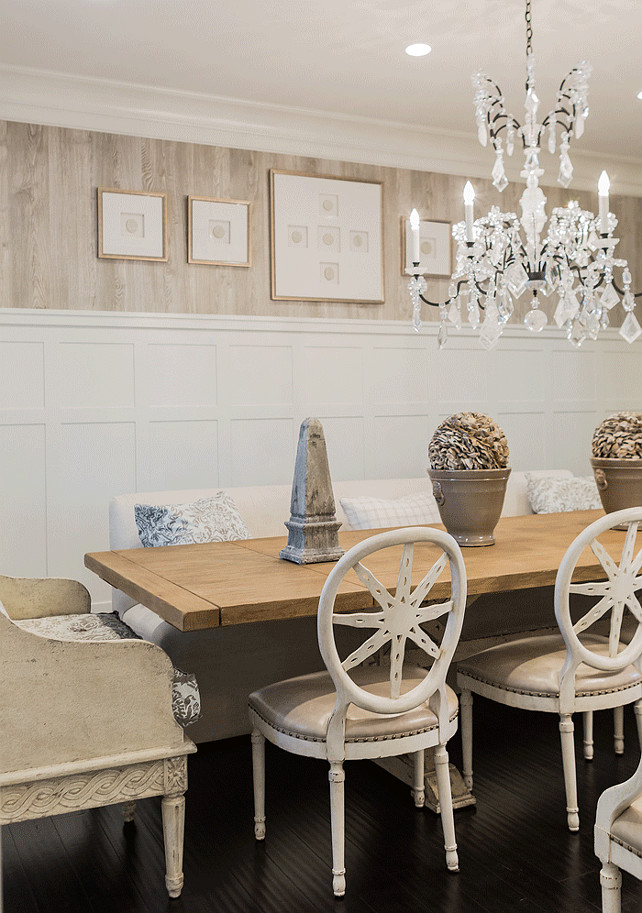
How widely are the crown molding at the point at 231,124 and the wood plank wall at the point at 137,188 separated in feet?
0.18

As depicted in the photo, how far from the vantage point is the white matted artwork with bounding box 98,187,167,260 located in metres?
4.11

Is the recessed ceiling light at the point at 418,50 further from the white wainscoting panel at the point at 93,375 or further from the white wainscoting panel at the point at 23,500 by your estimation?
the white wainscoting panel at the point at 23,500

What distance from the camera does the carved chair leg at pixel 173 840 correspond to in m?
1.81

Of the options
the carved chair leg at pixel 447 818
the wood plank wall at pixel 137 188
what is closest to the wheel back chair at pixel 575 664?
the carved chair leg at pixel 447 818

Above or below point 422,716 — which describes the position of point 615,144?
above

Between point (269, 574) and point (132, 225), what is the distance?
2.67 meters

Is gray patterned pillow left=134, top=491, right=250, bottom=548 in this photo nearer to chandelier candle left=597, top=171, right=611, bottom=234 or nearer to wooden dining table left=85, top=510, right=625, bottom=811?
wooden dining table left=85, top=510, right=625, bottom=811

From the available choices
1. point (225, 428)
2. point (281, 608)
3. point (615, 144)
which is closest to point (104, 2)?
point (225, 428)

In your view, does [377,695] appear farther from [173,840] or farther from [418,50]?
[418,50]

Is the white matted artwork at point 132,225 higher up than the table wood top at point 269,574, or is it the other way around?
the white matted artwork at point 132,225

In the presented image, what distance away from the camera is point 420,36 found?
3562 millimetres

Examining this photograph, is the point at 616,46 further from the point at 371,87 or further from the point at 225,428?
the point at 225,428

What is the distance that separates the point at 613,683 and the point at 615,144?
4.09 m

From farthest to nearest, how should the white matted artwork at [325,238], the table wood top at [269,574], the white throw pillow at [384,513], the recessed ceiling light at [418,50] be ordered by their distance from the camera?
the white matted artwork at [325,238]
the recessed ceiling light at [418,50]
the white throw pillow at [384,513]
the table wood top at [269,574]
